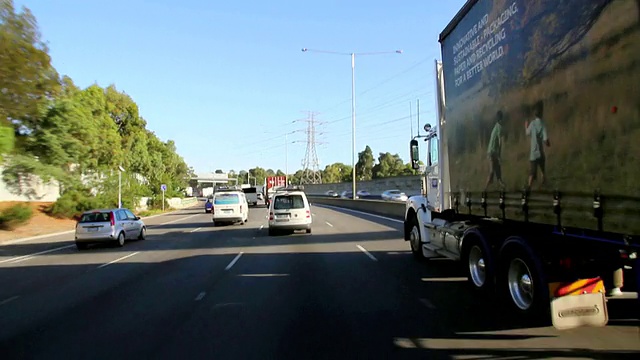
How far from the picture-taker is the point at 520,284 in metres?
7.07

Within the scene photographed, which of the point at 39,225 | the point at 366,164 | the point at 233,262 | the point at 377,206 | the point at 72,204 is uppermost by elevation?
the point at 366,164

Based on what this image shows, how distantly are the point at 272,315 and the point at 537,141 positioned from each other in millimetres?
4308

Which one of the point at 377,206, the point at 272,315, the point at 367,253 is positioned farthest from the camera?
the point at 377,206

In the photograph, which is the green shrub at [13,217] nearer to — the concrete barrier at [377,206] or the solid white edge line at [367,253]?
the concrete barrier at [377,206]

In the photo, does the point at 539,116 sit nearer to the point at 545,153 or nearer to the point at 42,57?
the point at 545,153

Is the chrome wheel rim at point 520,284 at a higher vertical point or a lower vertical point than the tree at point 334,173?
lower

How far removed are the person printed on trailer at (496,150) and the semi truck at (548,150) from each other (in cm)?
3

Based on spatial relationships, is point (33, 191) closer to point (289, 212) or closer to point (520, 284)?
point (289, 212)

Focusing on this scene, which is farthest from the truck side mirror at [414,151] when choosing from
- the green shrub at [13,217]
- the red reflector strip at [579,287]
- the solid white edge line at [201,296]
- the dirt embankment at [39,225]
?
the green shrub at [13,217]

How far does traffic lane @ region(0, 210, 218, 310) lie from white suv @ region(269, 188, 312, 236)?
12.0 feet

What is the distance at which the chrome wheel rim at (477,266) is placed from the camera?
27.7 feet

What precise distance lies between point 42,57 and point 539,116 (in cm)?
2356

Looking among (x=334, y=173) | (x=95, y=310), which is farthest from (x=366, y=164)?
(x=95, y=310)

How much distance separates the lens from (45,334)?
6.80 m
